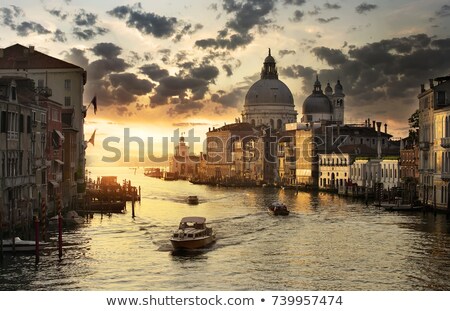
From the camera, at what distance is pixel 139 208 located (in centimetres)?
2952

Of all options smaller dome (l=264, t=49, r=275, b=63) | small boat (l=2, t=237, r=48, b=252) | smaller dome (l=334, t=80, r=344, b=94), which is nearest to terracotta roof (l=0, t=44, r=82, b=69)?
small boat (l=2, t=237, r=48, b=252)

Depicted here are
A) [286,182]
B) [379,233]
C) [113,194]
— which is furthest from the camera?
[286,182]

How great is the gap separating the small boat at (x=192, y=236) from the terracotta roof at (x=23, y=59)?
33.5 ft

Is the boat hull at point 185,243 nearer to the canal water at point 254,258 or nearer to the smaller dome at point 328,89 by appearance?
the canal water at point 254,258

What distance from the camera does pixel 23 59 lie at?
2656 cm

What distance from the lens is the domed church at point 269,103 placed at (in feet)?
236

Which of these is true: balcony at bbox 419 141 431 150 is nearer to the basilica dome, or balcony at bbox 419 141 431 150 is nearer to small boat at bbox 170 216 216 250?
small boat at bbox 170 216 216 250

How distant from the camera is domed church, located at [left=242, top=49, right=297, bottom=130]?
72.1m

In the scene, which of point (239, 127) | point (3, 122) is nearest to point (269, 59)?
point (239, 127)

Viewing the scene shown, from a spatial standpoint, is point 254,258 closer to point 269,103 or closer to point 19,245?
point 19,245

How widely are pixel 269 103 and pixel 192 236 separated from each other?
55305mm
